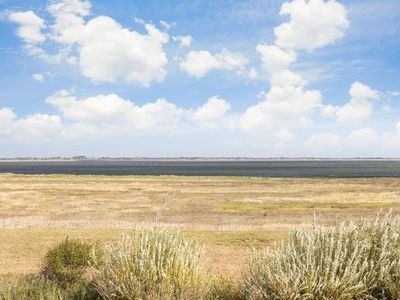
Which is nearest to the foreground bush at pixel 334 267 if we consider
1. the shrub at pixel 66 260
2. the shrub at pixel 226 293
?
the shrub at pixel 226 293

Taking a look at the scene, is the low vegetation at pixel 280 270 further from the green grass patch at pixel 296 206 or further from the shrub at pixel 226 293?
the green grass patch at pixel 296 206

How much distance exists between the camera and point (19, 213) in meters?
50.2

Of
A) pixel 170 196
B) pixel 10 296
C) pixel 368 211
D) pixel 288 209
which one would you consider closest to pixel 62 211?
pixel 170 196

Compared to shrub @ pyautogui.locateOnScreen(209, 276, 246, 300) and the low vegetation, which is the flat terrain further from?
the low vegetation

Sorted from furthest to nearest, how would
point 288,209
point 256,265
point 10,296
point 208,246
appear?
1. point 288,209
2. point 208,246
3. point 10,296
4. point 256,265

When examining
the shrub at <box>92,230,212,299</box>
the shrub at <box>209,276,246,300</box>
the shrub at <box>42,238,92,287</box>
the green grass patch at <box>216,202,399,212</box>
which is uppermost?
the shrub at <box>92,230,212,299</box>

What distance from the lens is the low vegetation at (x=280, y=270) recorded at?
898 centimetres

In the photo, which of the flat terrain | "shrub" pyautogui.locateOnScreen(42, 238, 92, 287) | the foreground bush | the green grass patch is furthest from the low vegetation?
the green grass patch

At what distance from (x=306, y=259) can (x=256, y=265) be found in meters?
1.28

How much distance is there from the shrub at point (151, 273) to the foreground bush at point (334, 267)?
1.44 metres

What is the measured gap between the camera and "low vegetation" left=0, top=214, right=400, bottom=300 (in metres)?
8.98

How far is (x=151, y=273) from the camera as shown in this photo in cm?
1049

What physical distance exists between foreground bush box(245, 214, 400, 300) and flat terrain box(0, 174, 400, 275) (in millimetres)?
11199

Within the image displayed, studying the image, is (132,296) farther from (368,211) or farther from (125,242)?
(368,211)
